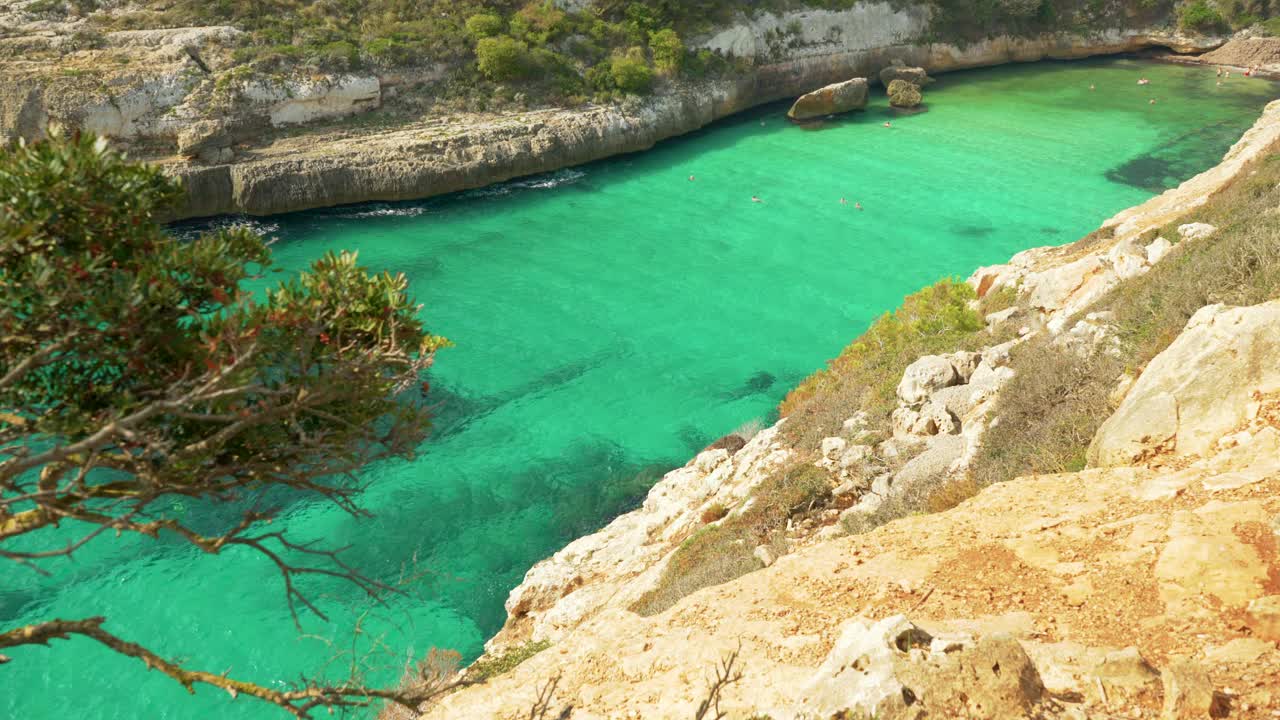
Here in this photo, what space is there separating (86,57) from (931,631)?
42.7 m

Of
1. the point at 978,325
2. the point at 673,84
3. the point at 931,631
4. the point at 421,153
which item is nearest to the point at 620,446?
the point at 978,325

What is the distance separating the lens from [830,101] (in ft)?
160

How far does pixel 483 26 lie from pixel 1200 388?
1632 inches

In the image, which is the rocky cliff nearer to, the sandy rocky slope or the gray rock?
the gray rock

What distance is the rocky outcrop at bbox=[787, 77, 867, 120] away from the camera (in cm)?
4841

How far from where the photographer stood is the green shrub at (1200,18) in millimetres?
60562

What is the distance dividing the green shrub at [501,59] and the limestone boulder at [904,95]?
2235 cm

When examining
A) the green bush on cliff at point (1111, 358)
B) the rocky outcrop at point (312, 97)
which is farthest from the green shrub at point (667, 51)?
the green bush on cliff at point (1111, 358)

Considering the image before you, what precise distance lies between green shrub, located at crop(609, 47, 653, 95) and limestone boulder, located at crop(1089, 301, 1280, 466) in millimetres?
37489

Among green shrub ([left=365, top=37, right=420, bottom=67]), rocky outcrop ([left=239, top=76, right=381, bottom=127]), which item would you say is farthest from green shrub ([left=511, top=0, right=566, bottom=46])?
rocky outcrop ([left=239, top=76, right=381, bottom=127])

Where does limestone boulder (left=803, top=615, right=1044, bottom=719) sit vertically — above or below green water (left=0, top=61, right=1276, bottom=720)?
above

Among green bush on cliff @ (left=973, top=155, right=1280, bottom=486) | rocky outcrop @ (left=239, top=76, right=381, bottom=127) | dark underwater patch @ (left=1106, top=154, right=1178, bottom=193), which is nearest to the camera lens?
green bush on cliff @ (left=973, top=155, right=1280, bottom=486)

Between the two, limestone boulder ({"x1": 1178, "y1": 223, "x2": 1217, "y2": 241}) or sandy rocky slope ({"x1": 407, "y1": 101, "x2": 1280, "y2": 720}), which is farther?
limestone boulder ({"x1": 1178, "y1": 223, "x2": 1217, "y2": 241})

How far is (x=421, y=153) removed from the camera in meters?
37.9
